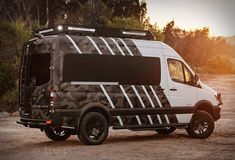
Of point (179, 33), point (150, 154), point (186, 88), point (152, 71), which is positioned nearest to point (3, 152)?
point (150, 154)

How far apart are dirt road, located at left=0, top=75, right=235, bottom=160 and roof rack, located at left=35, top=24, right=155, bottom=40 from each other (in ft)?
8.66

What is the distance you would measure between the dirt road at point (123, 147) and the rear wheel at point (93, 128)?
20cm

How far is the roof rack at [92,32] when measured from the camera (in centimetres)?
1296

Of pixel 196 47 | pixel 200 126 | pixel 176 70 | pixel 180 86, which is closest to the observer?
pixel 180 86

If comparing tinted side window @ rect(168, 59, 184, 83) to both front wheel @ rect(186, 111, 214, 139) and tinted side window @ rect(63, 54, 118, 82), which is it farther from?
tinted side window @ rect(63, 54, 118, 82)

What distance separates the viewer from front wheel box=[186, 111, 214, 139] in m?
14.9

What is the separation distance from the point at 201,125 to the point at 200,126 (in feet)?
0.14

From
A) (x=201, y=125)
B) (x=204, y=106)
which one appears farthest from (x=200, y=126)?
(x=204, y=106)

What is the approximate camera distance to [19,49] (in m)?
29.1

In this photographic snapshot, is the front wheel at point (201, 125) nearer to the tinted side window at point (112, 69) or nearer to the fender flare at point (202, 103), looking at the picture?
the fender flare at point (202, 103)

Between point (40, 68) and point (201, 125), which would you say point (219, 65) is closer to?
point (201, 125)

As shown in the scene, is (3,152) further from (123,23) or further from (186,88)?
(123,23)

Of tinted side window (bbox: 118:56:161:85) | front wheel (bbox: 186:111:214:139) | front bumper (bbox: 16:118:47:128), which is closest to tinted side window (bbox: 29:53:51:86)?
front bumper (bbox: 16:118:47:128)

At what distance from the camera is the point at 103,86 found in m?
13.1
